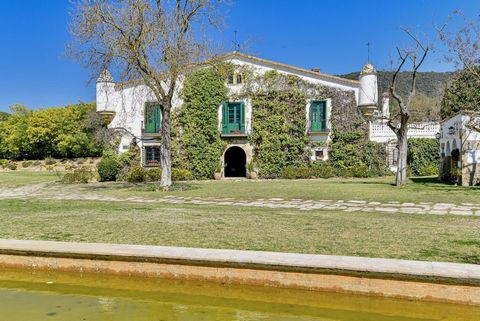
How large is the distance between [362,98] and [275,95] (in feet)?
16.7

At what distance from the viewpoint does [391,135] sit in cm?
2639

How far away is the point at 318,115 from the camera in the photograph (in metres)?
25.8

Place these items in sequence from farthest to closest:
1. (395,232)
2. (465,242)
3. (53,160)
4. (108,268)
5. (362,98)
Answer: (53,160)
(362,98)
(395,232)
(465,242)
(108,268)

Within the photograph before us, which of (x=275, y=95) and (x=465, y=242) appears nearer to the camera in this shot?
(x=465, y=242)

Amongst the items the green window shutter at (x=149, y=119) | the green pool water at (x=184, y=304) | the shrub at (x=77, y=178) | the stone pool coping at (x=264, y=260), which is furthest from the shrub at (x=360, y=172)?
the green pool water at (x=184, y=304)

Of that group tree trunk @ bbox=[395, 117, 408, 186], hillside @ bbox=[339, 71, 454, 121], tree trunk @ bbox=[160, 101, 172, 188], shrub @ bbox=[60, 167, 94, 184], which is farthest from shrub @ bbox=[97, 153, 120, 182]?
hillside @ bbox=[339, 71, 454, 121]

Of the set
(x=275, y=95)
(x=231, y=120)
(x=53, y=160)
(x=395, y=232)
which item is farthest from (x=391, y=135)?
(x=53, y=160)

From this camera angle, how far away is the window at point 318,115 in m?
25.8

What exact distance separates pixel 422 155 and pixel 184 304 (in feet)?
86.6

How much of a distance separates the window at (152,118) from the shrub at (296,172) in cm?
826

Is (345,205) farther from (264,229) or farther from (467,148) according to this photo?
(467,148)

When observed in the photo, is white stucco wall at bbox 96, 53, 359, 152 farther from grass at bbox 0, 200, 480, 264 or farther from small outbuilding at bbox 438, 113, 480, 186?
grass at bbox 0, 200, 480, 264

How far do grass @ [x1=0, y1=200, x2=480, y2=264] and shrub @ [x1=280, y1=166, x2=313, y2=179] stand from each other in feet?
48.5

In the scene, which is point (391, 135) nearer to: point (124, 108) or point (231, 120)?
point (231, 120)
